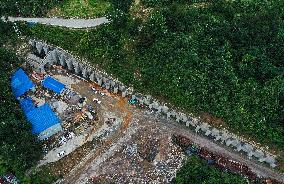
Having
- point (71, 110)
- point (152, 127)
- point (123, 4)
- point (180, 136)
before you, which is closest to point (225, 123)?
point (180, 136)

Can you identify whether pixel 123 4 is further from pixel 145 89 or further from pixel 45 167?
pixel 45 167

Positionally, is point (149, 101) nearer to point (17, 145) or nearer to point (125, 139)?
point (125, 139)

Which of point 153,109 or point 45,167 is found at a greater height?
point 153,109

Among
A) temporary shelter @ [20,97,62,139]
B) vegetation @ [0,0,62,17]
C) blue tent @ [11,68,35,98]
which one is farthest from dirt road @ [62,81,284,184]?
vegetation @ [0,0,62,17]

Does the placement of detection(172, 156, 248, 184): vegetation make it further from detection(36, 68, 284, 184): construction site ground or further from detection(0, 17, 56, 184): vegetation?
detection(0, 17, 56, 184): vegetation

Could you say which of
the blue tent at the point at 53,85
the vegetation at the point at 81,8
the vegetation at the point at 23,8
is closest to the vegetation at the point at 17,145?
the blue tent at the point at 53,85

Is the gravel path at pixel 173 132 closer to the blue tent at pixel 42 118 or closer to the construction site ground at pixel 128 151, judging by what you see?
the construction site ground at pixel 128 151

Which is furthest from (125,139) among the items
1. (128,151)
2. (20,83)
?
(20,83)
